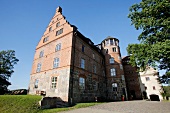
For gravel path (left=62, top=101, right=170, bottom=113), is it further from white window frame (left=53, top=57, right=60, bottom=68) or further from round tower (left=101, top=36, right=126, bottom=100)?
round tower (left=101, top=36, right=126, bottom=100)

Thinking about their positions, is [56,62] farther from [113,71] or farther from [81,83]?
[113,71]

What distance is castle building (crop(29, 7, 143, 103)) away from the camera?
613 inches

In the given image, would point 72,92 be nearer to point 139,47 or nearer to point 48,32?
point 139,47

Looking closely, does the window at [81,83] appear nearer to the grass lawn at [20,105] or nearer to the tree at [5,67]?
the grass lawn at [20,105]

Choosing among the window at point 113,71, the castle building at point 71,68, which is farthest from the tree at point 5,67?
the window at point 113,71

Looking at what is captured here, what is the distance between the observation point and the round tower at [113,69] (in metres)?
24.2

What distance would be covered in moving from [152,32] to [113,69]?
48.6ft

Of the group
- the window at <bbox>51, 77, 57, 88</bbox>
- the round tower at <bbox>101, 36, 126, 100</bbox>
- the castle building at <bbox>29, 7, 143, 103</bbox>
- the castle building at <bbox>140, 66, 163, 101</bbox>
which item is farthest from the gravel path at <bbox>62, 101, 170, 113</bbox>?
the castle building at <bbox>140, 66, 163, 101</bbox>

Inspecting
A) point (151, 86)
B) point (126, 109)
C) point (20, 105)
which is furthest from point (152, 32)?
Answer: point (151, 86)

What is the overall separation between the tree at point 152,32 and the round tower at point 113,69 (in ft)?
41.1

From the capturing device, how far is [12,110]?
400 inches

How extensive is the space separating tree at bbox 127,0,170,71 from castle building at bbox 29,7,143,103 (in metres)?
8.65

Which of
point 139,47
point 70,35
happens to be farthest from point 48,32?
point 139,47

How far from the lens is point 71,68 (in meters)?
15.5
